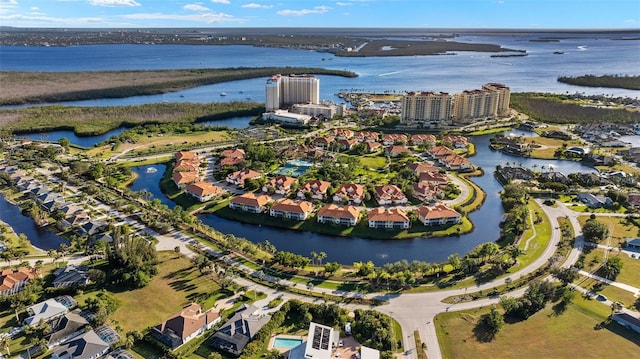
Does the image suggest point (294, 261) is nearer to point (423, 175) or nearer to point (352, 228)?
point (352, 228)

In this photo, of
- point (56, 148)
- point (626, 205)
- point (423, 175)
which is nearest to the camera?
point (626, 205)

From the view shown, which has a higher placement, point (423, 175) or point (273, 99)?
point (273, 99)

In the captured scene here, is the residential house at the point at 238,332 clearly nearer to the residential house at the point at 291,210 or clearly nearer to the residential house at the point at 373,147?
the residential house at the point at 291,210

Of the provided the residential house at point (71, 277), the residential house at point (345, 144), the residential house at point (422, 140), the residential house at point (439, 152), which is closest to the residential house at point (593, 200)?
the residential house at point (439, 152)

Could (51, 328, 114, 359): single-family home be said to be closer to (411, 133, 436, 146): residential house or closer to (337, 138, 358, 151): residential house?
(337, 138, 358, 151): residential house

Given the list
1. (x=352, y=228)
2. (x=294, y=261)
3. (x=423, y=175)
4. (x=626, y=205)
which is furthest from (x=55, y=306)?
(x=626, y=205)

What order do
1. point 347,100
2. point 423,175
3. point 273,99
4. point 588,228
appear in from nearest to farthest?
point 588,228 < point 423,175 < point 273,99 < point 347,100
